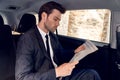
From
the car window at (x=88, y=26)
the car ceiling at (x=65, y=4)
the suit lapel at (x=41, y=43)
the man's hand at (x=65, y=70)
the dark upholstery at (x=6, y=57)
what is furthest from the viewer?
the car window at (x=88, y=26)

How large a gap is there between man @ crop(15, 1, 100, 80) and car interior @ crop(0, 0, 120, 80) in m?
0.27

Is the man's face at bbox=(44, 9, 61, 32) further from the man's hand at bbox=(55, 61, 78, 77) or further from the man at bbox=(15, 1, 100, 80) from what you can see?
the man's hand at bbox=(55, 61, 78, 77)

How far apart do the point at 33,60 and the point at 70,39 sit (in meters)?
1.52

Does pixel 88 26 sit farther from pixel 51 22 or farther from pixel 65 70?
pixel 65 70

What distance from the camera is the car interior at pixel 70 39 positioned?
3.07 meters

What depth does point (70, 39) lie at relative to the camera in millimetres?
4285

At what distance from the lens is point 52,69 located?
108 inches

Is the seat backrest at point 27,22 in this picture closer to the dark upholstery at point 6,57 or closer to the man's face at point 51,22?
the dark upholstery at point 6,57

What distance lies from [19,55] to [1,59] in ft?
1.02

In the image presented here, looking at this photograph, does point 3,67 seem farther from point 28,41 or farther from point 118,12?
point 118,12

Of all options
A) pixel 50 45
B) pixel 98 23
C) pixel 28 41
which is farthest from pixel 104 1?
pixel 98 23

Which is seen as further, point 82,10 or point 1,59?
point 82,10

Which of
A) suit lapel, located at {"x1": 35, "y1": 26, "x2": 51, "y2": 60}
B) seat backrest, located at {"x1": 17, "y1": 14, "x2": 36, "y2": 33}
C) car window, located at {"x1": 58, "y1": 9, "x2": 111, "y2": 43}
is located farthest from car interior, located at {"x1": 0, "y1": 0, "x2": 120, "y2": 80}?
suit lapel, located at {"x1": 35, "y1": 26, "x2": 51, "y2": 60}

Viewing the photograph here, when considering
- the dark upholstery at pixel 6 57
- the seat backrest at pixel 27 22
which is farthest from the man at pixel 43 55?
the seat backrest at pixel 27 22
